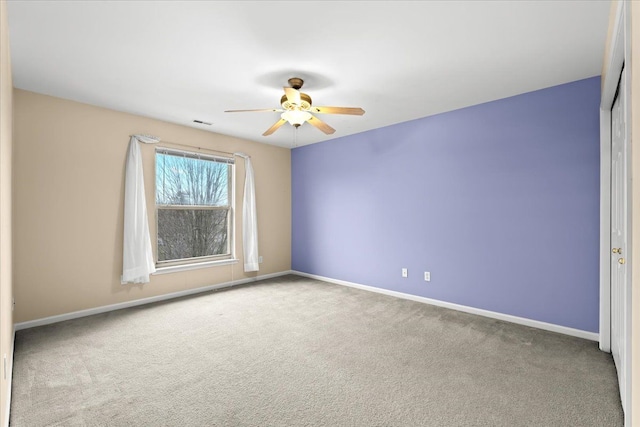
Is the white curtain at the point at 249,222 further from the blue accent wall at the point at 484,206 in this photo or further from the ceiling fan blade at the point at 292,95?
the ceiling fan blade at the point at 292,95

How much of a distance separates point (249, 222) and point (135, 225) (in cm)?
174

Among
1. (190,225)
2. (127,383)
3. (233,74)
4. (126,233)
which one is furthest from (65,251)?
(233,74)

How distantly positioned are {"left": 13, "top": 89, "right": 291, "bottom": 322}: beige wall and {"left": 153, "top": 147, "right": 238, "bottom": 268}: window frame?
0.10 m

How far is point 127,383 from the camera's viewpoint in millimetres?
2252

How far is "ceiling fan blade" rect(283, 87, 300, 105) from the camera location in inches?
111

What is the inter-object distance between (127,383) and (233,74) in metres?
2.68

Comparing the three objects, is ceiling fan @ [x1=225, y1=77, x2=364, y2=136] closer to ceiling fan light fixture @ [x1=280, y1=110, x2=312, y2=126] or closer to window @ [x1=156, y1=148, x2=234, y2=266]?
ceiling fan light fixture @ [x1=280, y1=110, x2=312, y2=126]

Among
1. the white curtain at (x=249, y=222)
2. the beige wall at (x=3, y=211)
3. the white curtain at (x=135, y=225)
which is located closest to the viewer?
the beige wall at (x=3, y=211)

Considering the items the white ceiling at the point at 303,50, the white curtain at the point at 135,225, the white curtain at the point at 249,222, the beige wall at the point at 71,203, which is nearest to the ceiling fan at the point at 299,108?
the white ceiling at the point at 303,50

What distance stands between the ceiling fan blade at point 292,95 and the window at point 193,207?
2.44 meters

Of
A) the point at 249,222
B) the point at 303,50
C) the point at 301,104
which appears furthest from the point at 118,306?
the point at 303,50

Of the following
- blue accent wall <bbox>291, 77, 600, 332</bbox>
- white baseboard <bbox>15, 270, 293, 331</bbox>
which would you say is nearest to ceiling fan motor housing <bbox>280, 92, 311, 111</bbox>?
blue accent wall <bbox>291, 77, 600, 332</bbox>

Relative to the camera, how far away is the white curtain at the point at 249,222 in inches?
209

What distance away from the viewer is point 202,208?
488cm
